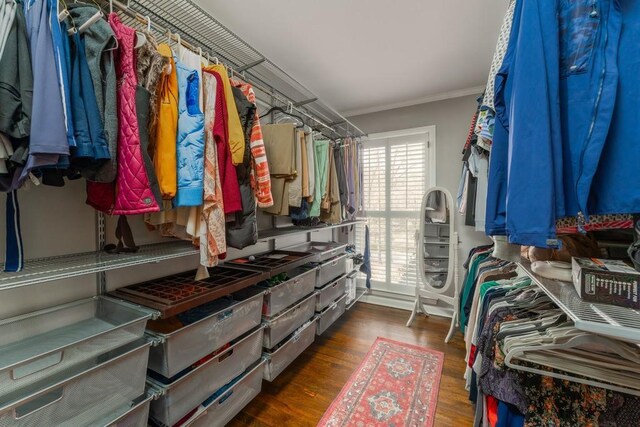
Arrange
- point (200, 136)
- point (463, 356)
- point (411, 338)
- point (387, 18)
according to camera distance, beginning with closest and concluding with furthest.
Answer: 1. point (200, 136)
2. point (387, 18)
3. point (463, 356)
4. point (411, 338)

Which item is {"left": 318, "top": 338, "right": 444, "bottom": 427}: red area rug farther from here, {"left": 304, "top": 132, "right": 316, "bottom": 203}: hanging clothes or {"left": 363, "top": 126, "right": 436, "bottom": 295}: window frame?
{"left": 304, "top": 132, "right": 316, "bottom": 203}: hanging clothes

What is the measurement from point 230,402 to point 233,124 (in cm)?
141

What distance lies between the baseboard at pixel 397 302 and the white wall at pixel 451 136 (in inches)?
18.9

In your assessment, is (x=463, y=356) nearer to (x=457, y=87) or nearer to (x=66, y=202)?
(x=457, y=87)

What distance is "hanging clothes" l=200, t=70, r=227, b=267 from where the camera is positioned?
3.63 ft

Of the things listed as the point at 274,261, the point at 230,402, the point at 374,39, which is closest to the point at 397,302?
the point at 274,261

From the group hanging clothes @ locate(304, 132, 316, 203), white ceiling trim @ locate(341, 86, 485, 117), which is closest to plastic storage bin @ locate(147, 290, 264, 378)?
hanging clothes @ locate(304, 132, 316, 203)

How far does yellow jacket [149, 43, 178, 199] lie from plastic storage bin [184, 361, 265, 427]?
40.3 inches

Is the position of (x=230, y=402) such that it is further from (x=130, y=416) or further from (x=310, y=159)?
(x=310, y=159)

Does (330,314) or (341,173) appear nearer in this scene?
(330,314)

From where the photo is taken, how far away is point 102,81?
862mm

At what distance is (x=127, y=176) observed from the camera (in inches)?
34.9

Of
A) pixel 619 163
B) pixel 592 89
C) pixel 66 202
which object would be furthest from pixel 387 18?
pixel 66 202

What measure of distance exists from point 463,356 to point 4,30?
3.02 meters
